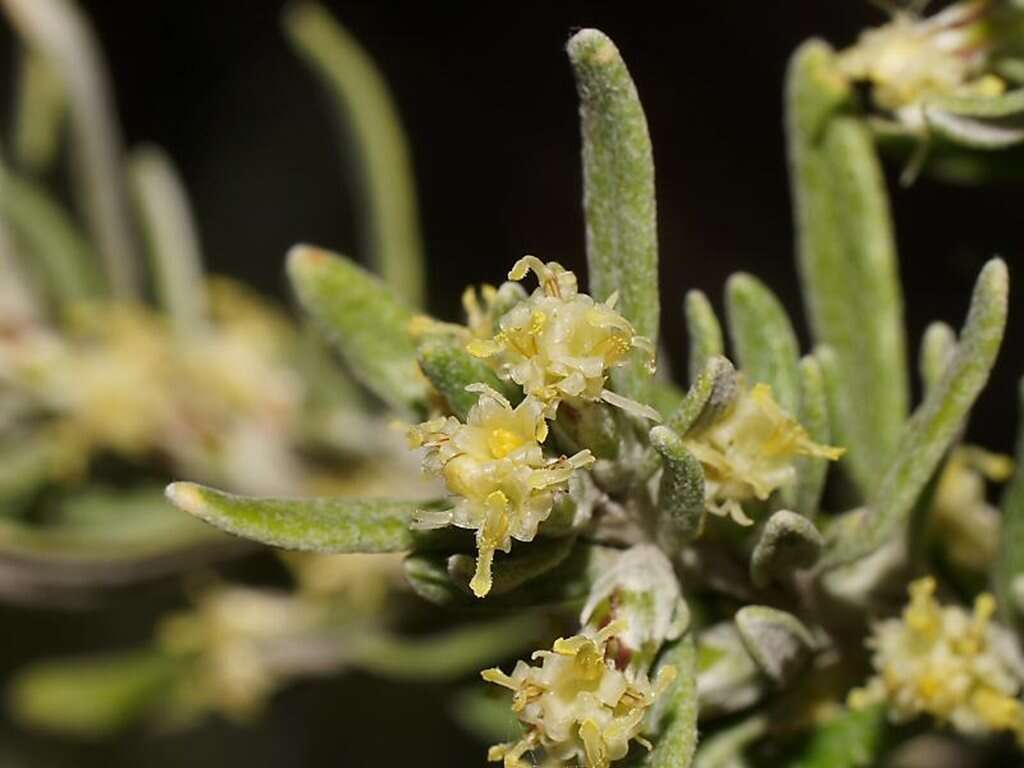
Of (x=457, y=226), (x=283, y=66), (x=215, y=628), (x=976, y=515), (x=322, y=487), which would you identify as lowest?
(x=976, y=515)

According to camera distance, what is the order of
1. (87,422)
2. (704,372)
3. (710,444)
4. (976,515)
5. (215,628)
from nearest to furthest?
(704,372)
(710,444)
(976,515)
(87,422)
(215,628)

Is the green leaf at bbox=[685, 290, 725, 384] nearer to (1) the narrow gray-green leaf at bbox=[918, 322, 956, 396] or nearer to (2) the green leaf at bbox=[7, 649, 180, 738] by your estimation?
(1) the narrow gray-green leaf at bbox=[918, 322, 956, 396]

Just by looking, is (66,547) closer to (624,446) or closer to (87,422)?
(87,422)

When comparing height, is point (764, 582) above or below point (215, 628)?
below

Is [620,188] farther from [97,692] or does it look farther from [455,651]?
[97,692]

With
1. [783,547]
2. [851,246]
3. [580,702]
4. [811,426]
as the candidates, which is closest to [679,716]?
[580,702]

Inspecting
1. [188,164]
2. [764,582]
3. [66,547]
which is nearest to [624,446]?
[764,582]
